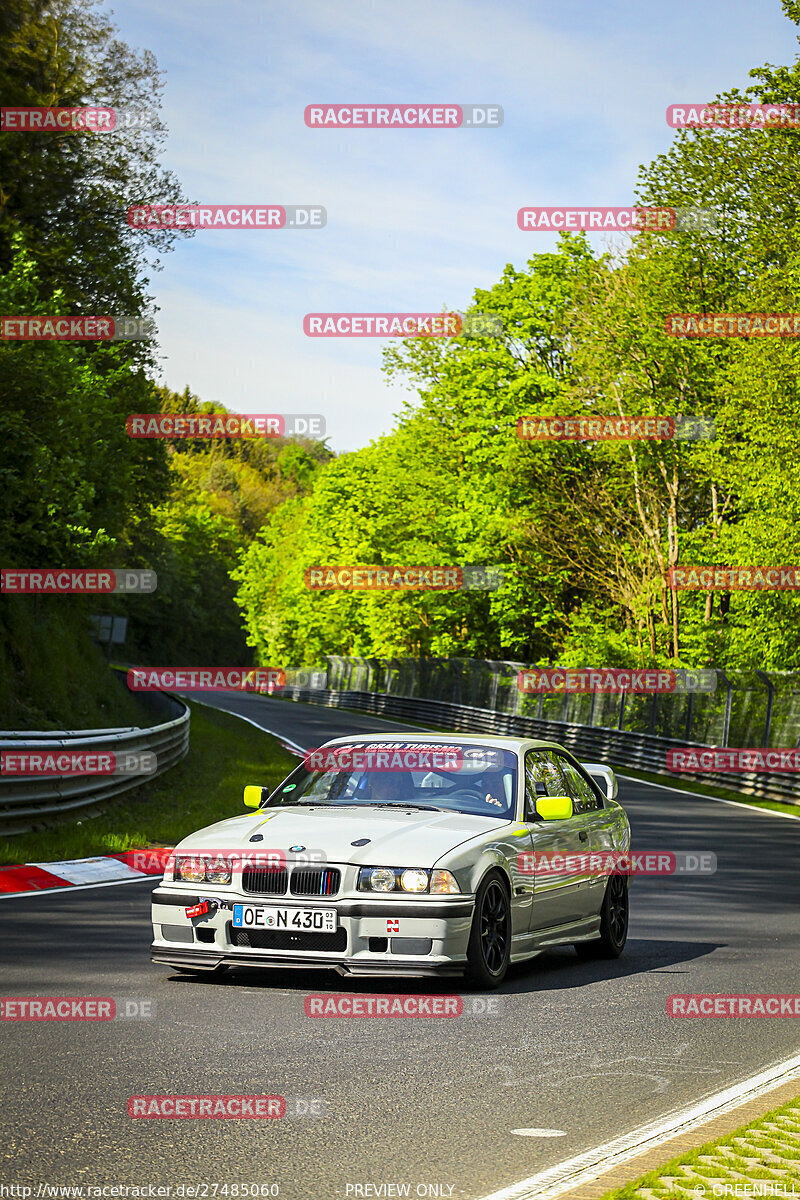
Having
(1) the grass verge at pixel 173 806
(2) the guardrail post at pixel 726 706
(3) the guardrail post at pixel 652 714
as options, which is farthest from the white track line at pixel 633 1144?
(3) the guardrail post at pixel 652 714

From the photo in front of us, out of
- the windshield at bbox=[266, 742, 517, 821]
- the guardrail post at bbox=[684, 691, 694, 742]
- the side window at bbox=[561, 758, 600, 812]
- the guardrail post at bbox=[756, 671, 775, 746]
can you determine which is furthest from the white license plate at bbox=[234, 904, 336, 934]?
the guardrail post at bbox=[684, 691, 694, 742]

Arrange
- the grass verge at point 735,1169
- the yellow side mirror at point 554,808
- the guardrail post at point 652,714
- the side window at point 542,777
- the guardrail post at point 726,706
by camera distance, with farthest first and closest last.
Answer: the guardrail post at point 652,714 < the guardrail post at point 726,706 < the side window at point 542,777 < the yellow side mirror at point 554,808 < the grass verge at point 735,1169

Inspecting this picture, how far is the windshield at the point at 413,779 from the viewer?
369 inches

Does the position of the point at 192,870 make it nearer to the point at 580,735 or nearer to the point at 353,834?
the point at 353,834

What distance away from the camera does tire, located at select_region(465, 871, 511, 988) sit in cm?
835

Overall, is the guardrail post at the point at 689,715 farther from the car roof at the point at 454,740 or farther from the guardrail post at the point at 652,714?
the car roof at the point at 454,740

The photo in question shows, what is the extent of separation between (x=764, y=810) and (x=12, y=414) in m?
15.2

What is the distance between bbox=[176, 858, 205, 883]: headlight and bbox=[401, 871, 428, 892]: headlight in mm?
1146

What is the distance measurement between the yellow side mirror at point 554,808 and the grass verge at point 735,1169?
11.7 feet

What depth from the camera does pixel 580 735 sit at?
42.5m

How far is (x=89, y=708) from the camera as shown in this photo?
30.5 m

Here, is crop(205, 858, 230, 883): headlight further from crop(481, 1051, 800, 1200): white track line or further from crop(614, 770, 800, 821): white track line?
crop(614, 770, 800, 821): white track line

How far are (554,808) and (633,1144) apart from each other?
3.85 metres

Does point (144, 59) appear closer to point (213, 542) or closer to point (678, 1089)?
point (678, 1089)
